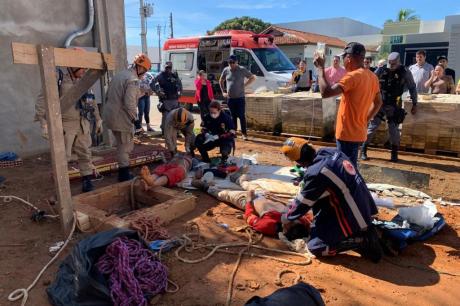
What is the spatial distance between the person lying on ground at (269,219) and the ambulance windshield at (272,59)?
8.32 m

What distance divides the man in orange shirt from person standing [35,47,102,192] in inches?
115

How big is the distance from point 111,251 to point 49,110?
1.53 meters

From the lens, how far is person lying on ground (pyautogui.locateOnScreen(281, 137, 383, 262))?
309 cm

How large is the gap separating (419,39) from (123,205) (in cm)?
2191

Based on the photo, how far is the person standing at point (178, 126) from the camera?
6.19 metres

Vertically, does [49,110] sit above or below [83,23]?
below

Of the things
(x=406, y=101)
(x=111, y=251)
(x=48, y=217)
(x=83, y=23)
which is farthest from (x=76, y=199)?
(x=406, y=101)

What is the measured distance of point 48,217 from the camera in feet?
14.1

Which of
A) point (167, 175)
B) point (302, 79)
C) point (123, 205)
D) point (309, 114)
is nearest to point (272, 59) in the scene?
point (302, 79)

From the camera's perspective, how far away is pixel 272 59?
1210cm

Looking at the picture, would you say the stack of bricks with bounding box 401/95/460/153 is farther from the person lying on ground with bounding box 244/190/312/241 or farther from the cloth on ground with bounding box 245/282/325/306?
the cloth on ground with bounding box 245/282/325/306

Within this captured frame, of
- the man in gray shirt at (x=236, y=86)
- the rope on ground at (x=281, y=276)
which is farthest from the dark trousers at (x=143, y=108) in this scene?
the rope on ground at (x=281, y=276)

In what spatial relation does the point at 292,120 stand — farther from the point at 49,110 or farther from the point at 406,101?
the point at 49,110

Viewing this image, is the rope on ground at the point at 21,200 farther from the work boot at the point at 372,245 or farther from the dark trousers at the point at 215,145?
the work boot at the point at 372,245
